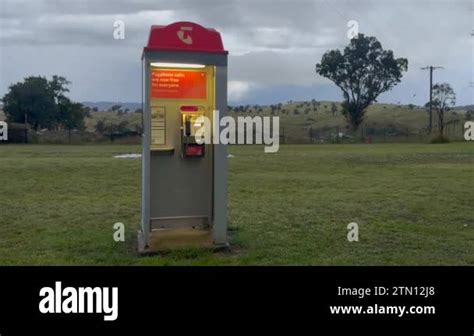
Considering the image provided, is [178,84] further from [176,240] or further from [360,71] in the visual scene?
[360,71]

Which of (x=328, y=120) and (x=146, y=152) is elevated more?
(x=328, y=120)

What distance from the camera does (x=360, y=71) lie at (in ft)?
198

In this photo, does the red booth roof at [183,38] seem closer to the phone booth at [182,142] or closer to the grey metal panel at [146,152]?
the phone booth at [182,142]

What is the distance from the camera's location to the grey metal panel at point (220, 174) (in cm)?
654

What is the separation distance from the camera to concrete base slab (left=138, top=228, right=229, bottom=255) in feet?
21.7

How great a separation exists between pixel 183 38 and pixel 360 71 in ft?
185

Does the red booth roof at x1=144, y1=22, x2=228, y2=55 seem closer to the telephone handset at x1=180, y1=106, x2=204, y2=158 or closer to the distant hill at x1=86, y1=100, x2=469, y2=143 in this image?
the telephone handset at x1=180, y1=106, x2=204, y2=158

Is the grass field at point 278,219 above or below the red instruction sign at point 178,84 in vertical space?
below

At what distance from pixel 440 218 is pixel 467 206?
60.9 inches

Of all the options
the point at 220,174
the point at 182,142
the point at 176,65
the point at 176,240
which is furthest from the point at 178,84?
the point at 176,240

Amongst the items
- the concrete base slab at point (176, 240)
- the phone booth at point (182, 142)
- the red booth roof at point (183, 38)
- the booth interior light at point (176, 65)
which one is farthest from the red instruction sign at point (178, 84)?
the concrete base slab at point (176, 240)

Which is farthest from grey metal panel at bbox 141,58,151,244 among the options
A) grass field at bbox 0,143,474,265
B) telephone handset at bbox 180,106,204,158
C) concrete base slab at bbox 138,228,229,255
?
telephone handset at bbox 180,106,204,158
